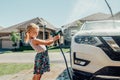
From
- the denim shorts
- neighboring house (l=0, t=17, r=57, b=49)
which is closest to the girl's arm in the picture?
the denim shorts

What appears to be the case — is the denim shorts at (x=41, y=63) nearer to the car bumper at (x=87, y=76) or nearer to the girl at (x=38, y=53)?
the girl at (x=38, y=53)

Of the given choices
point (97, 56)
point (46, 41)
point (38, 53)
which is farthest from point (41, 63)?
point (97, 56)

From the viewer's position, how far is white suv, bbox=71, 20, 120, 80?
454 centimetres

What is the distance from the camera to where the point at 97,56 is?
4.60 m

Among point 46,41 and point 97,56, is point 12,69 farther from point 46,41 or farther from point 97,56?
point 97,56

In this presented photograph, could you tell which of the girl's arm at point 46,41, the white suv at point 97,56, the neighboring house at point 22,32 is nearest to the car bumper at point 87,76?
the white suv at point 97,56

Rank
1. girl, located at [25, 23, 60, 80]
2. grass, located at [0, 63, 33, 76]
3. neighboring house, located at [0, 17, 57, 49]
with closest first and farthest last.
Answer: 1. girl, located at [25, 23, 60, 80]
2. grass, located at [0, 63, 33, 76]
3. neighboring house, located at [0, 17, 57, 49]

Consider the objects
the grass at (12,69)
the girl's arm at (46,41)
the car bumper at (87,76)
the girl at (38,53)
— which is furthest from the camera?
the grass at (12,69)

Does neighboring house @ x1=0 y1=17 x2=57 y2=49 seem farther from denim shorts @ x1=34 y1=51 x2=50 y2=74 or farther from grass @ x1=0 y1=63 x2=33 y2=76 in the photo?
denim shorts @ x1=34 y1=51 x2=50 y2=74

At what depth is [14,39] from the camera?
45844 mm

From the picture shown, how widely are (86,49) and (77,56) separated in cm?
26

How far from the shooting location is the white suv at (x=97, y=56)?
4.54 m

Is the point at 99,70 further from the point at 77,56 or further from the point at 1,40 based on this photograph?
the point at 1,40

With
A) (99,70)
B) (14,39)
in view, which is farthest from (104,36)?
(14,39)
